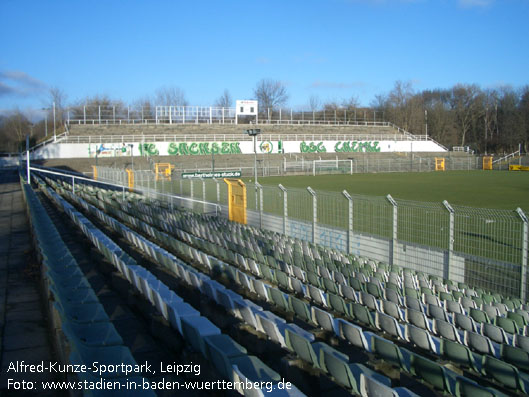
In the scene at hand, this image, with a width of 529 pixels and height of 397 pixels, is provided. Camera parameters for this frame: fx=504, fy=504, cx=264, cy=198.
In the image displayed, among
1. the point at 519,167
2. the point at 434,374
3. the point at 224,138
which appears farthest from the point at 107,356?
the point at 519,167

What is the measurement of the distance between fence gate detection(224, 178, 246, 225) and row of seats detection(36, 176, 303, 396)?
824 centimetres

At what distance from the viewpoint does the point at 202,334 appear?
16.1ft

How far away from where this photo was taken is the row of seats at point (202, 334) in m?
4.11

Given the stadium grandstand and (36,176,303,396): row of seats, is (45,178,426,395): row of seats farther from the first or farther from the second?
(36,176,303,396): row of seats

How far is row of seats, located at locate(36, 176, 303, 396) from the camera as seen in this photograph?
411 cm

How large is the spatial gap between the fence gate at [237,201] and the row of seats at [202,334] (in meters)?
8.24

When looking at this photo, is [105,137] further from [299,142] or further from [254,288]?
[254,288]

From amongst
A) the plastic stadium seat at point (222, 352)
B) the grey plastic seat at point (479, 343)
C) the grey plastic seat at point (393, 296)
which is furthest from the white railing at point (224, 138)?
the grey plastic seat at point (479, 343)

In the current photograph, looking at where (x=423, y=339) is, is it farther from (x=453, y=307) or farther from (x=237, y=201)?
(x=237, y=201)

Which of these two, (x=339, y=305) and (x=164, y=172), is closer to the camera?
(x=339, y=305)

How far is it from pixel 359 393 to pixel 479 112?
93282 millimetres

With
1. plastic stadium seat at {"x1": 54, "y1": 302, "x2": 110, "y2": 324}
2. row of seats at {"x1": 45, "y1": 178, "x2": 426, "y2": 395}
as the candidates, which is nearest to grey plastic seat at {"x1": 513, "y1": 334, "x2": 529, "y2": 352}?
row of seats at {"x1": 45, "y1": 178, "x2": 426, "y2": 395}

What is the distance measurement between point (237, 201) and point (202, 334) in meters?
12.2

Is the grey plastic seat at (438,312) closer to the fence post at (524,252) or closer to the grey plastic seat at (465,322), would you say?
the grey plastic seat at (465,322)
